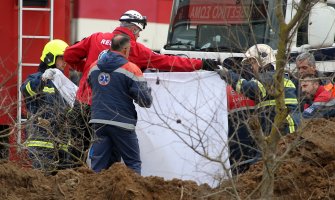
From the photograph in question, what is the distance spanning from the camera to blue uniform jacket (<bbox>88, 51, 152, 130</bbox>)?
718 centimetres

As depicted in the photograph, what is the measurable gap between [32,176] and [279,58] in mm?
2139

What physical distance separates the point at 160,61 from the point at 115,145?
0.96 meters

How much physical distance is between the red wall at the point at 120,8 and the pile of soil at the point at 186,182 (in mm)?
7161

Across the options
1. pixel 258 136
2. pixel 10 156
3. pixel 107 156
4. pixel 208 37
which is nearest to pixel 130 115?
pixel 107 156

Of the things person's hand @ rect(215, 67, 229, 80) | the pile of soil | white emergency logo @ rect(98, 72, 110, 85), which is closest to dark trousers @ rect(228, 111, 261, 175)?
the pile of soil

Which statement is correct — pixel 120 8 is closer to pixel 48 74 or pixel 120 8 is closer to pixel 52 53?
pixel 52 53

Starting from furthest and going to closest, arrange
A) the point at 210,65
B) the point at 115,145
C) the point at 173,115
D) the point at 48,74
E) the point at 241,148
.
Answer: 1. the point at 48,74
2. the point at 210,65
3. the point at 115,145
4. the point at 173,115
5. the point at 241,148

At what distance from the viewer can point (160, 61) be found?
7.81 metres

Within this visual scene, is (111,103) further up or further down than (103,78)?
further down

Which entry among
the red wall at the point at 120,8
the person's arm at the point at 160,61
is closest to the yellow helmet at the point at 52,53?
the person's arm at the point at 160,61

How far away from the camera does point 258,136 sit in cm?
502

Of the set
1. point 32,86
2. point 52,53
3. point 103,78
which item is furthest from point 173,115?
point 52,53

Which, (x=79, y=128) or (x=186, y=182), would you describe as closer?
(x=186, y=182)

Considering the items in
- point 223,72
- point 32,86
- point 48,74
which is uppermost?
point 223,72
